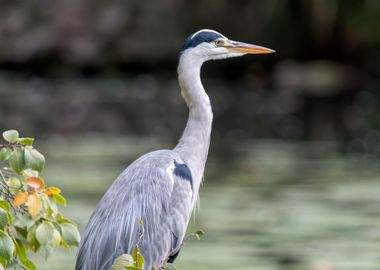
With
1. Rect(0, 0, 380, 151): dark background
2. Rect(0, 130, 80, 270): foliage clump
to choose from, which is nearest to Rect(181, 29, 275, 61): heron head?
Rect(0, 130, 80, 270): foliage clump

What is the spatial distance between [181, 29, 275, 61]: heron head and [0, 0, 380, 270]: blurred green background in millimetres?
1648

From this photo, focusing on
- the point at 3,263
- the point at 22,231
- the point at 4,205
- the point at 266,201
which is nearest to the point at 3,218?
the point at 4,205

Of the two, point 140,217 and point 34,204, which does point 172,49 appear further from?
point 34,204

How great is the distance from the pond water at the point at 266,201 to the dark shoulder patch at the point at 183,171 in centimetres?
152

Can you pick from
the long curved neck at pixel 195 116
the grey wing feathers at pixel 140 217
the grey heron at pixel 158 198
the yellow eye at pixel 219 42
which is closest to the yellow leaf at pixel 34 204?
the grey heron at pixel 158 198

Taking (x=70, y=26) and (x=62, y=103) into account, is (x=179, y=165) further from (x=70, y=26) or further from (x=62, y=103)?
(x=70, y=26)

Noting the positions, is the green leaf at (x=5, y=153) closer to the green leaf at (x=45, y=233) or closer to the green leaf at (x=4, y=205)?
the green leaf at (x=4, y=205)

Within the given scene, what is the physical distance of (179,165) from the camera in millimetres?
4441

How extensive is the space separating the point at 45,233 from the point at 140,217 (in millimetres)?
1103

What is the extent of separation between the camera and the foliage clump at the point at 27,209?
120 inches

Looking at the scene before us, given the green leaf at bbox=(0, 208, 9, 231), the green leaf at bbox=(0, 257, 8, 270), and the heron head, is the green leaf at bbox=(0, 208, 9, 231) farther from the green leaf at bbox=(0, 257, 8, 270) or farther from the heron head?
the heron head

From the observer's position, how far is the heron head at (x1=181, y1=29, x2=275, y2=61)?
4738 millimetres

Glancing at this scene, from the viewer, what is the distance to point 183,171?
4430mm

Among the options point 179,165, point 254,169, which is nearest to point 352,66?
point 254,169
